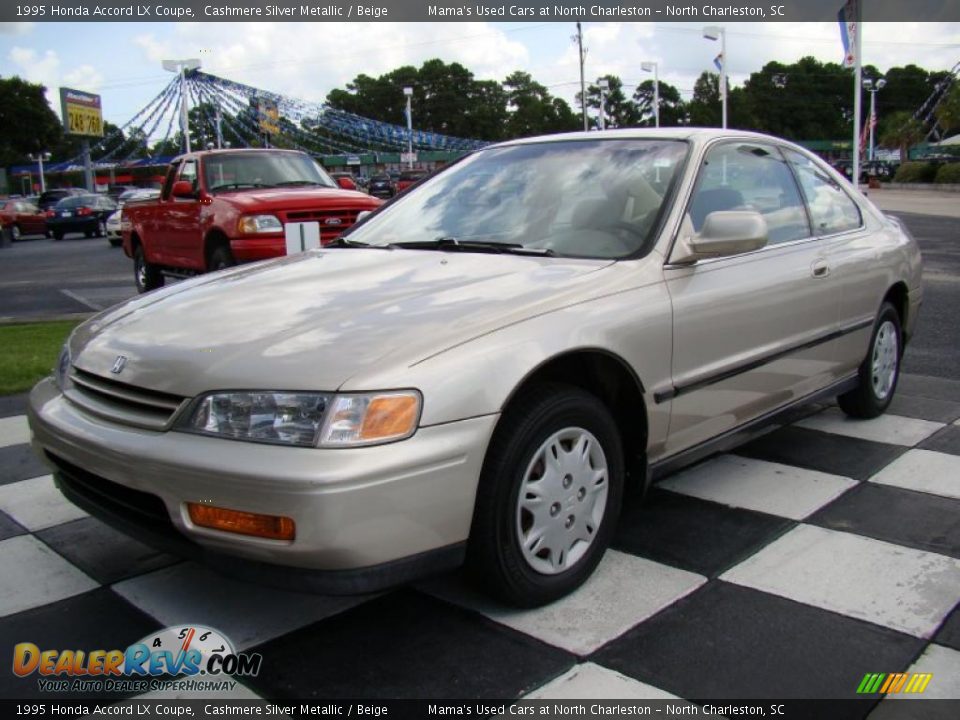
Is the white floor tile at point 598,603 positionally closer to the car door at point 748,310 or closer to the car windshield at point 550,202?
the car door at point 748,310

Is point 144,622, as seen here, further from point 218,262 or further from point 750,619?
point 218,262

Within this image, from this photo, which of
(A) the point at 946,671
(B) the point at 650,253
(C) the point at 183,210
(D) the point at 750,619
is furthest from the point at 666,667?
(C) the point at 183,210

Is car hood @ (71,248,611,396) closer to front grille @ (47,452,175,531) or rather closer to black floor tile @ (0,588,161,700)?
front grille @ (47,452,175,531)

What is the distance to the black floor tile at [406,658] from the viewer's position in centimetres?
237

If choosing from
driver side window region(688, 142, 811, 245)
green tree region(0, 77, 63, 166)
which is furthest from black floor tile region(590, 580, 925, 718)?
green tree region(0, 77, 63, 166)

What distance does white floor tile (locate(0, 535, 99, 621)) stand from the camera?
9.67 feet

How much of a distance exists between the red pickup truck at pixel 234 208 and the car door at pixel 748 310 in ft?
19.1

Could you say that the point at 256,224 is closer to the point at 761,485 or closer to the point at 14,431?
the point at 14,431

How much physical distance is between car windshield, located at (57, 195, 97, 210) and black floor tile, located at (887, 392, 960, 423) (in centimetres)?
3116

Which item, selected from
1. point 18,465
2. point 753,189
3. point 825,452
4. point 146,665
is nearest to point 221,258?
point 18,465

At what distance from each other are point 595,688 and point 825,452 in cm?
254

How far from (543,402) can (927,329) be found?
6.25 meters

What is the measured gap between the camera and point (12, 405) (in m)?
5.61

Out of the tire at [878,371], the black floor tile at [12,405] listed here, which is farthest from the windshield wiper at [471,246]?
the black floor tile at [12,405]
